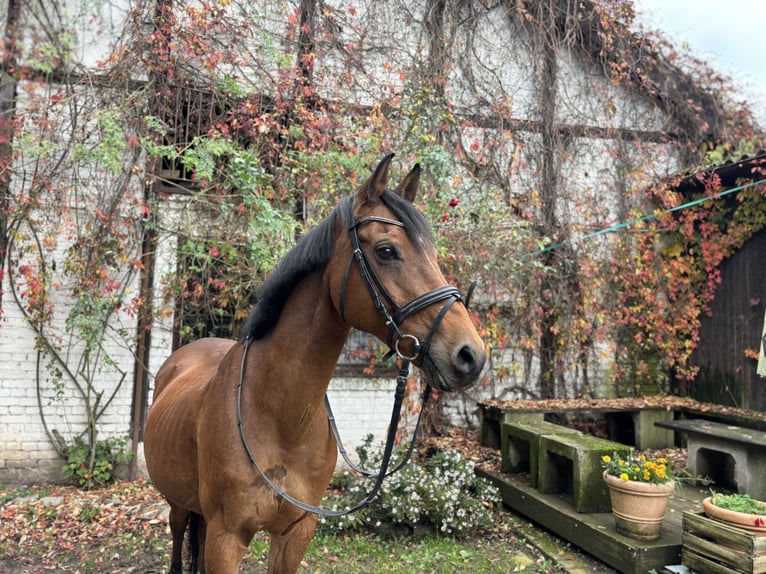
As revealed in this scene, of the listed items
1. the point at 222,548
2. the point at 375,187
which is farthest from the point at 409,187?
the point at 222,548

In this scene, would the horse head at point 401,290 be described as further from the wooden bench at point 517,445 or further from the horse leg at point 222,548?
the wooden bench at point 517,445

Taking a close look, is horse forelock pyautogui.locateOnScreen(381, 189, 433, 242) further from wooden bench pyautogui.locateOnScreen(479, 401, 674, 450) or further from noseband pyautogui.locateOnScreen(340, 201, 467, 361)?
wooden bench pyautogui.locateOnScreen(479, 401, 674, 450)

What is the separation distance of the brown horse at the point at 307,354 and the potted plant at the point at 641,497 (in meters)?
2.36

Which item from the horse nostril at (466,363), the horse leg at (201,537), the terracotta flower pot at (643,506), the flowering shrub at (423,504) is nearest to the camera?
the horse nostril at (466,363)

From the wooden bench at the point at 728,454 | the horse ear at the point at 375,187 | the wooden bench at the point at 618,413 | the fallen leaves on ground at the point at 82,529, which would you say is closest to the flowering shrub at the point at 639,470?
the wooden bench at the point at 728,454

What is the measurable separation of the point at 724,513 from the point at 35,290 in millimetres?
5988

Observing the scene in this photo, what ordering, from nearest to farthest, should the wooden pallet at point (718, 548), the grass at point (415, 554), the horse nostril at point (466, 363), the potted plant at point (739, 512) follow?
1. the horse nostril at point (466, 363)
2. the wooden pallet at point (718, 548)
3. the potted plant at point (739, 512)
4. the grass at point (415, 554)

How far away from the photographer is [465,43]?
7020mm

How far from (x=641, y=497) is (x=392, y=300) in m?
2.80

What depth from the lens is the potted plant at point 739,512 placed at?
2.95 meters

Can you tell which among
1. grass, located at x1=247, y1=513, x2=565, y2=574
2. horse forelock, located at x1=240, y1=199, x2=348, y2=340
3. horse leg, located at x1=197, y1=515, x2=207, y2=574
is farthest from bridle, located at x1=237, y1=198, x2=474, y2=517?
grass, located at x1=247, y1=513, x2=565, y2=574

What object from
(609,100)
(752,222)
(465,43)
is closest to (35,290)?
(465,43)

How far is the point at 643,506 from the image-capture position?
11.4ft

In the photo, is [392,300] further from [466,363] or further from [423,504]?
[423,504]
